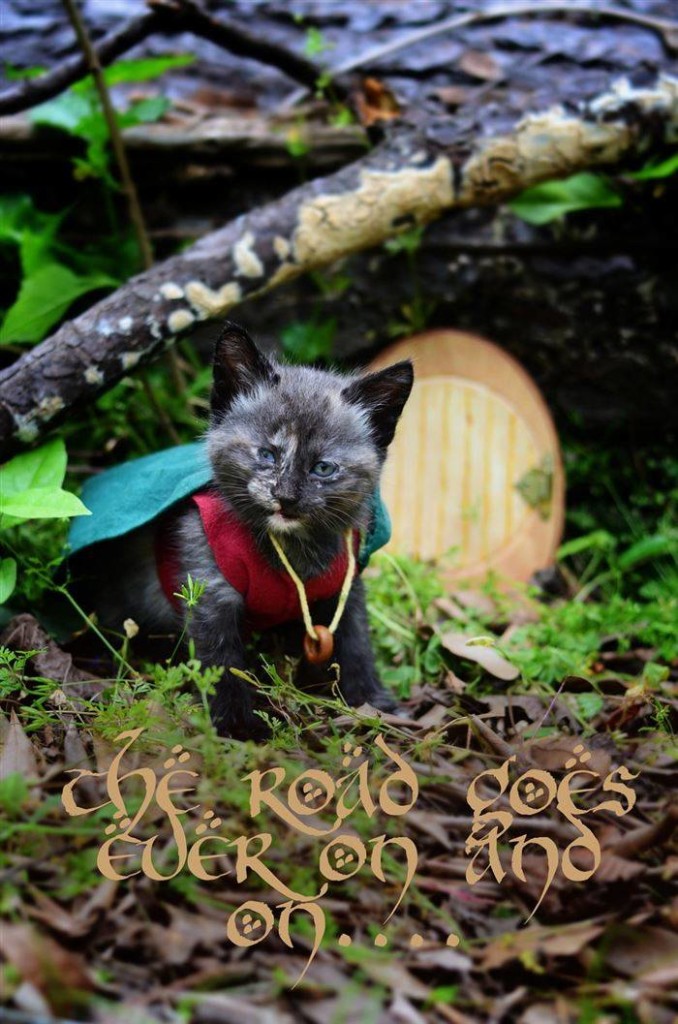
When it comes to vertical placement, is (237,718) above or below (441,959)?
below

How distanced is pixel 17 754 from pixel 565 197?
3.84m

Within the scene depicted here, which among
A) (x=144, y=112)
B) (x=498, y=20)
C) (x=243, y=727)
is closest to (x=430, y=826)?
(x=243, y=727)

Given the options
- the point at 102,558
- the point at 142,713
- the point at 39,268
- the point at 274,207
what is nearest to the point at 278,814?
the point at 142,713

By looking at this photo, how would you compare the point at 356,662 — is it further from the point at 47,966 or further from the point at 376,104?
the point at 376,104

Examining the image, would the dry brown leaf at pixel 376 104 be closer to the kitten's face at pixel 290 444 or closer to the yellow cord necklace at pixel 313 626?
the kitten's face at pixel 290 444

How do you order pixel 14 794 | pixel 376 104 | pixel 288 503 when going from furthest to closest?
pixel 376 104
pixel 288 503
pixel 14 794

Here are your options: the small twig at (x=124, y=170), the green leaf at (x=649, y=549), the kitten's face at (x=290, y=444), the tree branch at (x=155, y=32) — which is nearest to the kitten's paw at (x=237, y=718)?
the kitten's face at (x=290, y=444)

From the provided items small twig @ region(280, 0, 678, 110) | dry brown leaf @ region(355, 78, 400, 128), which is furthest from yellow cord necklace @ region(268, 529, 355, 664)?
small twig @ region(280, 0, 678, 110)

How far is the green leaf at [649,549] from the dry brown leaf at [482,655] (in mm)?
1562

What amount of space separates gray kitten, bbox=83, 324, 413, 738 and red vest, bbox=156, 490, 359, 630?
0.08 feet

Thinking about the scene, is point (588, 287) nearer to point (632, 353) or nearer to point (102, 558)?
point (632, 353)

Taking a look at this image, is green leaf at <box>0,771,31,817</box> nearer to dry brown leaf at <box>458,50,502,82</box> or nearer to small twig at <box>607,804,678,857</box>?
small twig at <box>607,804,678,857</box>

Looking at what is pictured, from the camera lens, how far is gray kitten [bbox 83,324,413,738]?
2793mm

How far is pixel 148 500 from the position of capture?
10.3 feet
